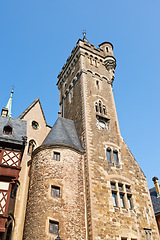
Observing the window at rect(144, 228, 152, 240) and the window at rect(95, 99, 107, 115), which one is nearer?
the window at rect(144, 228, 152, 240)

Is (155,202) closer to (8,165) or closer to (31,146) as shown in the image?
(31,146)

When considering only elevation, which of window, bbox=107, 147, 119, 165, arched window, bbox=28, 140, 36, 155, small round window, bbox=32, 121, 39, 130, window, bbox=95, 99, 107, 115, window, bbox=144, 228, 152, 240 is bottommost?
window, bbox=144, 228, 152, 240

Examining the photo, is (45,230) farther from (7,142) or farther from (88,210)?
(7,142)

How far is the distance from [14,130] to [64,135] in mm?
4166

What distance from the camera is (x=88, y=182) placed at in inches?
690

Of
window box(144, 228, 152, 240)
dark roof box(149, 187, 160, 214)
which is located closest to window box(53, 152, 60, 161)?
window box(144, 228, 152, 240)

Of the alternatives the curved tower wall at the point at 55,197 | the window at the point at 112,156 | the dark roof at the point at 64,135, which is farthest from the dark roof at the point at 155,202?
the dark roof at the point at 64,135

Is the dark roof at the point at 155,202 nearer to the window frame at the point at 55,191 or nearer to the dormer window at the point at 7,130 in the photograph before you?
the window frame at the point at 55,191

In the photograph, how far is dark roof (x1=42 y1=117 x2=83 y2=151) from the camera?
758 inches

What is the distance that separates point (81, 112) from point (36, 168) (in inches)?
291

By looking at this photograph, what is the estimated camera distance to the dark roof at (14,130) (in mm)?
16531

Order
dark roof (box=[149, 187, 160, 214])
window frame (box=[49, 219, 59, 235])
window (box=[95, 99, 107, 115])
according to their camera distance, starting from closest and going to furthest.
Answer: window frame (box=[49, 219, 59, 235]), window (box=[95, 99, 107, 115]), dark roof (box=[149, 187, 160, 214])

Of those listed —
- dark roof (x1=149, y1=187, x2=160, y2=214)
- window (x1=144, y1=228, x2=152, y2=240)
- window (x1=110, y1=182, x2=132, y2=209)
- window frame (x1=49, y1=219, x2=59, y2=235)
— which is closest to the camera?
window frame (x1=49, y1=219, x2=59, y2=235)

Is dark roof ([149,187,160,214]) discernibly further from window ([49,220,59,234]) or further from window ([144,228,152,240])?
window ([49,220,59,234])
